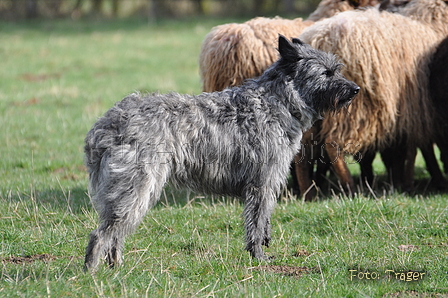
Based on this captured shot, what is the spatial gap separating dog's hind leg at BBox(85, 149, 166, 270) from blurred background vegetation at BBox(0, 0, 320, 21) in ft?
76.7

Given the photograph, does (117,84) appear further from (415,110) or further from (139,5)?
(139,5)

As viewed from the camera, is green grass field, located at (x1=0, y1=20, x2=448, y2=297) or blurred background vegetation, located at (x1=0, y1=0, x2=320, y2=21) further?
blurred background vegetation, located at (x1=0, y1=0, x2=320, y2=21)

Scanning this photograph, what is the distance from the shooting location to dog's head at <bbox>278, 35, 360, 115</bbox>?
5.36 meters

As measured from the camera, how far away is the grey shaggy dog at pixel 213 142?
15.4ft

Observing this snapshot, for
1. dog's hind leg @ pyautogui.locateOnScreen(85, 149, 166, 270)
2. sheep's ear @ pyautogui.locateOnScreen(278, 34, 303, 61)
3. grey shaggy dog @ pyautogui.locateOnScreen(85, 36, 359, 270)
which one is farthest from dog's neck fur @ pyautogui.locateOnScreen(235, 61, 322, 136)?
dog's hind leg @ pyautogui.locateOnScreen(85, 149, 166, 270)

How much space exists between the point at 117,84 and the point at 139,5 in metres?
15.7

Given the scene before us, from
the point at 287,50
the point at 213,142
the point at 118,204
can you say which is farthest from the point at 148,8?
the point at 118,204

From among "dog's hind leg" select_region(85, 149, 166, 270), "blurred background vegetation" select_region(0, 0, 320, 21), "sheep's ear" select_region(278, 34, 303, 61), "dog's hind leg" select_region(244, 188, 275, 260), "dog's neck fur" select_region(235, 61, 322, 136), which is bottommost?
→ "blurred background vegetation" select_region(0, 0, 320, 21)

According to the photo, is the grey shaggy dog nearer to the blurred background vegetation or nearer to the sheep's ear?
the sheep's ear

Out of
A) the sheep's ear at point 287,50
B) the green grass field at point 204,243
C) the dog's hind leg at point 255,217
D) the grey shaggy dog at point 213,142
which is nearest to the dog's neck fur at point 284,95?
the grey shaggy dog at point 213,142

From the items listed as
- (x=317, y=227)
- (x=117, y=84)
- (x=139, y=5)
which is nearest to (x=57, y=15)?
Result: (x=139, y=5)

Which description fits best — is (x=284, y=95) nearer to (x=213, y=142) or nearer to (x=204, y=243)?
(x=213, y=142)

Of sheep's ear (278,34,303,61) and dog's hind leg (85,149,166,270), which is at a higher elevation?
sheep's ear (278,34,303,61)

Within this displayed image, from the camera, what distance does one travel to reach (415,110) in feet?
26.2
